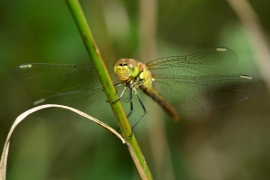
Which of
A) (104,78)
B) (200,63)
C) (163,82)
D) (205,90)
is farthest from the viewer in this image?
(163,82)

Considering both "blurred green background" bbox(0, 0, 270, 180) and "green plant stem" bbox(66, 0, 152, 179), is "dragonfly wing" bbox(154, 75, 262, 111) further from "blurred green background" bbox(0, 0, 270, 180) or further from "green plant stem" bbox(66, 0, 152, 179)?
"green plant stem" bbox(66, 0, 152, 179)

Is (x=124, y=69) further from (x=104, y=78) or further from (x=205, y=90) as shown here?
(x=104, y=78)

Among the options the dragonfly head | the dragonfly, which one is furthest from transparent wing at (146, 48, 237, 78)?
the dragonfly head

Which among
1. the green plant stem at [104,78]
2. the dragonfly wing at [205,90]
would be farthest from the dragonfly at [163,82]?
the green plant stem at [104,78]

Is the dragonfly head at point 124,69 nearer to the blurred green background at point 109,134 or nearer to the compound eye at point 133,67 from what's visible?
the compound eye at point 133,67

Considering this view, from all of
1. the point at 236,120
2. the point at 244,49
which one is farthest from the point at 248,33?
the point at 236,120

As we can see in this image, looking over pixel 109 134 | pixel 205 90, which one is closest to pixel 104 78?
pixel 205 90

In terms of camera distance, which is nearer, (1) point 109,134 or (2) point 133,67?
(2) point 133,67
